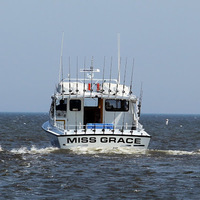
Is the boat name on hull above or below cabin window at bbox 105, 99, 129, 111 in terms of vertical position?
below

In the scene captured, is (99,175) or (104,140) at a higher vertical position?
(104,140)

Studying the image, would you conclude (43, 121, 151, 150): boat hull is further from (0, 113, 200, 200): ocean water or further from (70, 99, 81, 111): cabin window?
(70, 99, 81, 111): cabin window

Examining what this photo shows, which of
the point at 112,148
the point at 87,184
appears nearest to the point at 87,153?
the point at 112,148

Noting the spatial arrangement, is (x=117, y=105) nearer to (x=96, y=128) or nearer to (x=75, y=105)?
(x=75, y=105)

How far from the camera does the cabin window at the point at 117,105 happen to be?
26.6 meters

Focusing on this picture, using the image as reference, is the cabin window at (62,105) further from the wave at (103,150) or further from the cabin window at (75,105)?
the wave at (103,150)

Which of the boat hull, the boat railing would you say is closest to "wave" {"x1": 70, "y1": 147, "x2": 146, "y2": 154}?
the boat hull

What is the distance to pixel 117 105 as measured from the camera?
2667 centimetres

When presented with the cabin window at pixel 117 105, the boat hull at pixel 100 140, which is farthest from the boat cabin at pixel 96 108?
the boat hull at pixel 100 140

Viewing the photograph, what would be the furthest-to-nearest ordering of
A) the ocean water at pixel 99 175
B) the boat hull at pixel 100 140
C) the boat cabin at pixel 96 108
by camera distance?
the boat cabin at pixel 96 108
the boat hull at pixel 100 140
the ocean water at pixel 99 175

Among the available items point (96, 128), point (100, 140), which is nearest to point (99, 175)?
point (100, 140)

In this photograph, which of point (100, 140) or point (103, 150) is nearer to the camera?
point (100, 140)

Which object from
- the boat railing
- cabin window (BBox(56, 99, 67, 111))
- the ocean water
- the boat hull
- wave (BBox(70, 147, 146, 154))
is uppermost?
cabin window (BBox(56, 99, 67, 111))

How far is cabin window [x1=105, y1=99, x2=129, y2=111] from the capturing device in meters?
26.6
